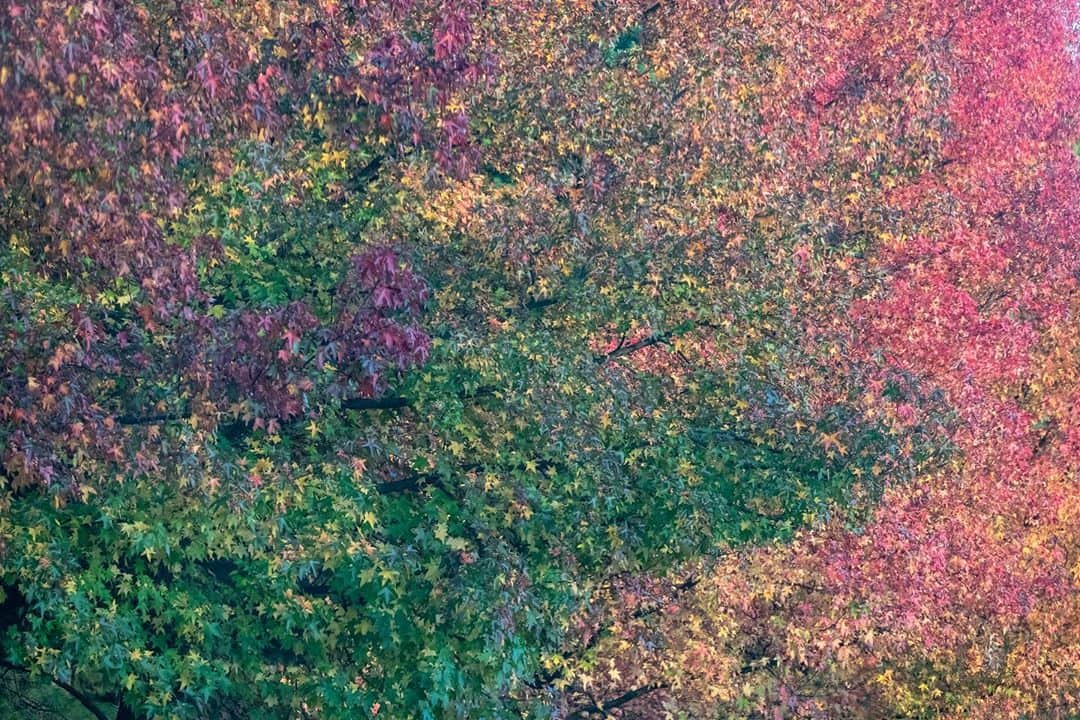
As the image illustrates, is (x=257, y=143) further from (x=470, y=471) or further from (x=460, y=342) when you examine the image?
(x=470, y=471)

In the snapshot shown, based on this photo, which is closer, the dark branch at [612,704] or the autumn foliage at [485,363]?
the autumn foliage at [485,363]

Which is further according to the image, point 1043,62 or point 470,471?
point 1043,62

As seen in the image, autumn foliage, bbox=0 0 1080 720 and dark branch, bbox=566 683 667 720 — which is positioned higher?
autumn foliage, bbox=0 0 1080 720

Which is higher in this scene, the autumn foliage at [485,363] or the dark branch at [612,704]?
the autumn foliage at [485,363]

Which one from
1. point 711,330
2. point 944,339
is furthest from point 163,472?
point 944,339

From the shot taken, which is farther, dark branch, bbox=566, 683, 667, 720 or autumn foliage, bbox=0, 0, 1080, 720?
dark branch, bbox=566, 683, 667, 720

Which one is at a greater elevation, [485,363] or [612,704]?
[485,363]

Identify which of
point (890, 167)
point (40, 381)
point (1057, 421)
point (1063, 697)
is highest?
point (40, 381)

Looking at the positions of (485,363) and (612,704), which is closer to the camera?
(485,363)
